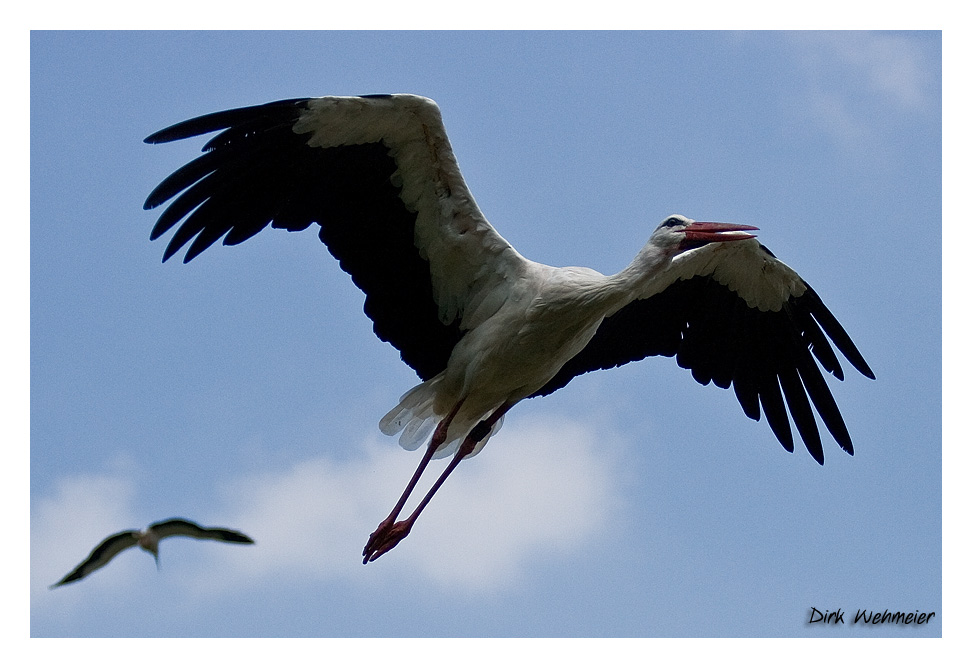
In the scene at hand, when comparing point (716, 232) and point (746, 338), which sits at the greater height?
point (716, 232)

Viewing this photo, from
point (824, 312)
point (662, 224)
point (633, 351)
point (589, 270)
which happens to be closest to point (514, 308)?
point (589, 270)

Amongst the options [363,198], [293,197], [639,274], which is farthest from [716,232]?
[293,197]

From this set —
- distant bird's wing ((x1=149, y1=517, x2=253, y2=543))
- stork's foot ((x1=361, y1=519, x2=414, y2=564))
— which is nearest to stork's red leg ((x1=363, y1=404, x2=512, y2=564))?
stork's foot ((x1=361, y1=519, x2=414, y2=564))

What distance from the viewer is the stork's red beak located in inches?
290

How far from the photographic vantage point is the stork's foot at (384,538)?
24.9ft

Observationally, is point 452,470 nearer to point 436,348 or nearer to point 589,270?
point 436,348

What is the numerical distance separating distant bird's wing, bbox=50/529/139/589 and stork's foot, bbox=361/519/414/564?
2450 millimetres

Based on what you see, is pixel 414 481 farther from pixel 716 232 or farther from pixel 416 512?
pixel 716 232

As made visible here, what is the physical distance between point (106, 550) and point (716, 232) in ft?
12.8

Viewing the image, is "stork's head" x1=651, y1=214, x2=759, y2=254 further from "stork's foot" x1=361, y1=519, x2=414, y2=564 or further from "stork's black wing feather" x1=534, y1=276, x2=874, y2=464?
"stork's foot" x1=361, y1=519, x2=414, y2=564

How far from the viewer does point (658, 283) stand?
26.7 ft

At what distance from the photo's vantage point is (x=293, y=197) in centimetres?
751

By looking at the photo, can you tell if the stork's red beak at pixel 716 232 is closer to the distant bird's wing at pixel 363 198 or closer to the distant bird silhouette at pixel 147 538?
the distant bird's wing at pixel 363 198

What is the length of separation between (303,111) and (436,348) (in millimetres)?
1683
